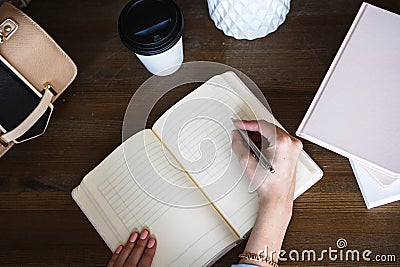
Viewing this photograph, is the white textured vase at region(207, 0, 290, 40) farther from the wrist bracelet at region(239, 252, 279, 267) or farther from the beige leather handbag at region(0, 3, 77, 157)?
the wrist bracelet at region(239, 252, 279, 267)

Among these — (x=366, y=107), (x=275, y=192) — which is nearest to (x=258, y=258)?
(x=275, y=192)

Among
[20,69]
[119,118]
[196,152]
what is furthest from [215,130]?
[20,69]

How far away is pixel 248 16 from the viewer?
87 centimetres

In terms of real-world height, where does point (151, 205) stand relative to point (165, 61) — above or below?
below

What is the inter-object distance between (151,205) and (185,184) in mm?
64

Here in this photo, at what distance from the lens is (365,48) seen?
33.3 inches

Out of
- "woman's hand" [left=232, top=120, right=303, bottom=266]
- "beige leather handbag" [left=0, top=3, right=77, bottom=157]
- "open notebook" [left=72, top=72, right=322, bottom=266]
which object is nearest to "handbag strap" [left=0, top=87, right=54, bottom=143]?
"beige leather handbag" [left=0, top=3, right=77, bottom=157]

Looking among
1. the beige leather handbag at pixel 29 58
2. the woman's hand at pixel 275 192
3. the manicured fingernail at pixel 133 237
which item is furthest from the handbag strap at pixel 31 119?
the woman's hand at pixel 275 192

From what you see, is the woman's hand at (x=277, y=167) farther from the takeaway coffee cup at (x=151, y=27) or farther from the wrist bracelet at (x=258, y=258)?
the takeaway coffee cup at (x=151, y=27)

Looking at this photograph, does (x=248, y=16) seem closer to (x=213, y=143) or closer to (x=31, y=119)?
(x=213, y=143)

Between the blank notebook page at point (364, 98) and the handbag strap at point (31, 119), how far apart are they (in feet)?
1.33

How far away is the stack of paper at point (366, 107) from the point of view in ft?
2.63

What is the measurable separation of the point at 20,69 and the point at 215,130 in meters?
0.33

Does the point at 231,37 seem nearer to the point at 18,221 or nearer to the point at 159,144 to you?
the point at 159,144
